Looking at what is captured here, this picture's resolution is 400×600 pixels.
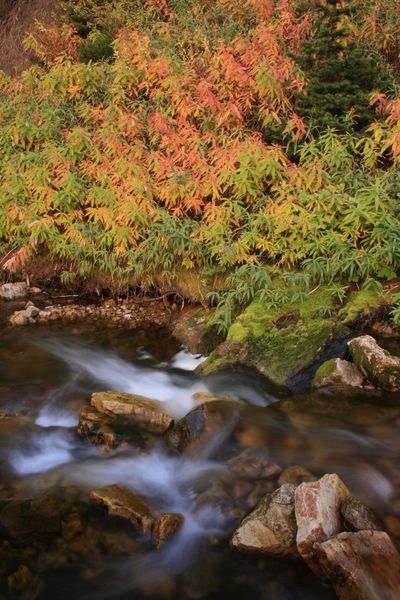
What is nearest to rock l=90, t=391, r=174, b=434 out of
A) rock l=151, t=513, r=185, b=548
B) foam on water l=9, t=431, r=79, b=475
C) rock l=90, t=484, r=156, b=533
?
foam on water l=9, t=431, r=79, b=475

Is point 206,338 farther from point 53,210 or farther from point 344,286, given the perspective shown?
point 53,210

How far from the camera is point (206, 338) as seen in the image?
5.77m

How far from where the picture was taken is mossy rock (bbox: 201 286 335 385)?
482cm

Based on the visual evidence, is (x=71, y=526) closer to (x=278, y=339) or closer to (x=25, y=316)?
(x=278, y=339)

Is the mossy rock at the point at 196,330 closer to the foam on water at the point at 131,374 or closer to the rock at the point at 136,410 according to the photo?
the foam on water at the point at 131,374

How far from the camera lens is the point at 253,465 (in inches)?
141

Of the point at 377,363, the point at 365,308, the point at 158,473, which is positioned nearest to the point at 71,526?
the point at 158,473

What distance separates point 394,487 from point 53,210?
6.14m

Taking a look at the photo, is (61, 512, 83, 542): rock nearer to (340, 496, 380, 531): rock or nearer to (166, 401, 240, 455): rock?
(166, 401, 240, 455): rock

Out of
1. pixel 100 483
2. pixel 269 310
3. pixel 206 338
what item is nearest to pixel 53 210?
pixel 206 338

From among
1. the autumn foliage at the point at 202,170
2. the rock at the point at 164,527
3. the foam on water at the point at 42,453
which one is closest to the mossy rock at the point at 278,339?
the autumn foliage at the point at 202,170

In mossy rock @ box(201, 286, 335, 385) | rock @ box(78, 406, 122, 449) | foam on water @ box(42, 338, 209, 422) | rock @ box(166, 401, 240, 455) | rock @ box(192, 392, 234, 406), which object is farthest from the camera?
foam on water @ box(42, 338, 209, 422)

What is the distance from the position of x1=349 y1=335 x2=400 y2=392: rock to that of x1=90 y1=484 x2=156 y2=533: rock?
2427 millimetres

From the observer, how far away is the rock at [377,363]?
431 cm
